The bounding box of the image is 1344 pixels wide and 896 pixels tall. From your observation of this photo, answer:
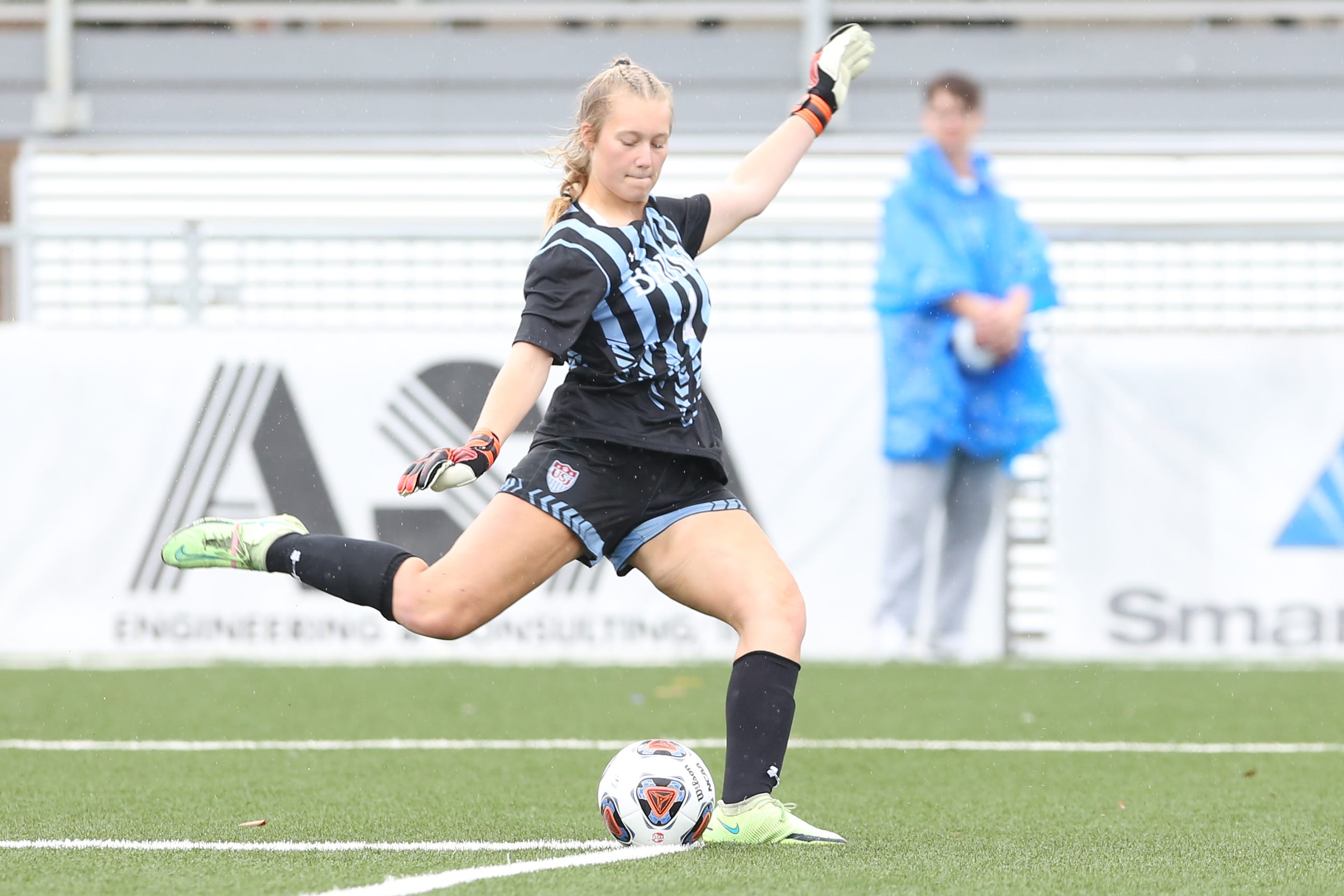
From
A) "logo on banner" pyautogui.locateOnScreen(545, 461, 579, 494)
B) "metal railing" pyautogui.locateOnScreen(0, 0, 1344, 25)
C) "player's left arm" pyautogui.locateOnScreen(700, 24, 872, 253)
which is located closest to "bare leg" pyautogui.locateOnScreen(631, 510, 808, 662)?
"logo on banner" pyautogui.locateOnScreen(545, 461, 579, 494)

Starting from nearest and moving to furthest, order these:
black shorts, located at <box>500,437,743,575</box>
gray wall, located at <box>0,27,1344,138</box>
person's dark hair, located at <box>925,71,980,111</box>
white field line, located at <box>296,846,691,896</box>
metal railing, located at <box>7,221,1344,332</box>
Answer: white field line, located at <box>296,846,691,896</box> < black shorts, located at <box>500,437,743,575</box> < person's dark hair, located at <box>925,71,980,111</box> < metal railing, located at <box>7,221,1344,332</box> < gray wall, located at <box>0,27,1344,138</box>

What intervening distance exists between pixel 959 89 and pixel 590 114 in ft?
15.3

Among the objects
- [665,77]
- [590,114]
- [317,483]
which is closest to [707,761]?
[590,114]

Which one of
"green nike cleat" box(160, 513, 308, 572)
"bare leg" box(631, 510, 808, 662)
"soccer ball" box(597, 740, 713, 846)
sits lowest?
"soccer ball" box(597, 740, 713, 846)

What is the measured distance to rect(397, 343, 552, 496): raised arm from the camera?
3584 millimetres

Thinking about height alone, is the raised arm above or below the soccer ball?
above

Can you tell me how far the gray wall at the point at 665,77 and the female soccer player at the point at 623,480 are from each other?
9.51 meters

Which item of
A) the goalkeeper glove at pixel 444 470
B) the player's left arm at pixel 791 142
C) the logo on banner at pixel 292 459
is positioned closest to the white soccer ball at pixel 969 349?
the logo on banner at pixel 292 459

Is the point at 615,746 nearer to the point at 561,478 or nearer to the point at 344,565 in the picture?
the point at 344,565

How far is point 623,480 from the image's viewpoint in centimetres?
408

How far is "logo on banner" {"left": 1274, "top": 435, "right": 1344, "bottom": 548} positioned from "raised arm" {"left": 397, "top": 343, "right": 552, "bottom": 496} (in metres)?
5.64

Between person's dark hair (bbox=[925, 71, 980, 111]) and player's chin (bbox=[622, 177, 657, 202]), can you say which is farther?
person's dark hair (bbox=[925, 71, 980, 111])

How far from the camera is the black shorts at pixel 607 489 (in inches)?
160

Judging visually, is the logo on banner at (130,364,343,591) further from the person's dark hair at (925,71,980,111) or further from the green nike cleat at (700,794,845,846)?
the green nike cleat at (700,794,845,846)
